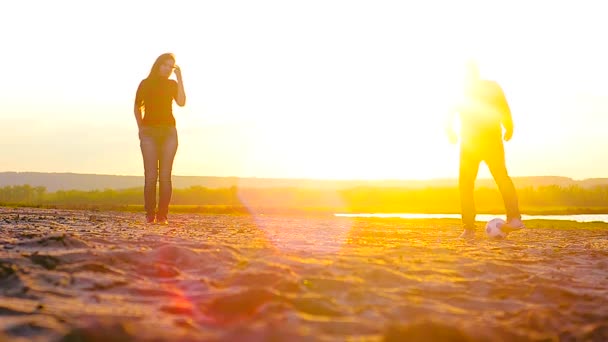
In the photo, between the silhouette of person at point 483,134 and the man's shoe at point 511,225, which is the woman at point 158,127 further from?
the man's shoe at point 511,225

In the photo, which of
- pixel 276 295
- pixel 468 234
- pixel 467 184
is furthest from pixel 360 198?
pixel 276 295

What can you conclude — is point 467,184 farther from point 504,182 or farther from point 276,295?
point 276,295

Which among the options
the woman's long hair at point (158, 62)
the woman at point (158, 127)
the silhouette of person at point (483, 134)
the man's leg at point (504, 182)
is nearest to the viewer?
the man's leg at point (504, 182)

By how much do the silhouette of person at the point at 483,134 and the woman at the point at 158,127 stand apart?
14.7 feet

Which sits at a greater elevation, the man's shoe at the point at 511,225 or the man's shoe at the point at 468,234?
the man's shoe at the point at 511,225

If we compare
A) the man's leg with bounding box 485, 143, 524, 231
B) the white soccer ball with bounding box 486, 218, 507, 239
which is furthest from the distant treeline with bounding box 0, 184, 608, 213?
the white soccer ball with bounding box 486, 218, 507, 239

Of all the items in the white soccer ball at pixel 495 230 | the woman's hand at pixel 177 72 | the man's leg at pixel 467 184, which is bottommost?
the white soccer ball at pixel 495 230

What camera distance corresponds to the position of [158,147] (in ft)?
30.2

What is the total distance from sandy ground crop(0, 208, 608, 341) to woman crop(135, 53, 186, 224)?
431cm

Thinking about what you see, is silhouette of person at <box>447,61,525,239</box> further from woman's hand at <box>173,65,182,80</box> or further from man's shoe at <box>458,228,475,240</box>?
woman's hand at <box>173,65,182,80</box>

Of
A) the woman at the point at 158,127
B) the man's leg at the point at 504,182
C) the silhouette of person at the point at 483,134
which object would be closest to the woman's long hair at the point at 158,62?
the woman at the point at 158,127

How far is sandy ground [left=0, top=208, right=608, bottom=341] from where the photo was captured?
239 cm

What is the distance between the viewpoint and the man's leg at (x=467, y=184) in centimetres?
923

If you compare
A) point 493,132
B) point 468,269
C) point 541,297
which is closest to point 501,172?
point 493,132
